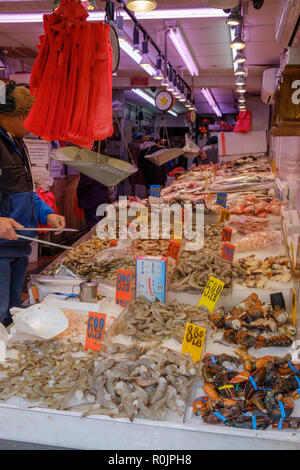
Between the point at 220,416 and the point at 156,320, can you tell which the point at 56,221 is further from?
the point at 220,416

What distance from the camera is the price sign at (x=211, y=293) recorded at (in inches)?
114

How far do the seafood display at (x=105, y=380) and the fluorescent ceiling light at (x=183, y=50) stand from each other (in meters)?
7.00

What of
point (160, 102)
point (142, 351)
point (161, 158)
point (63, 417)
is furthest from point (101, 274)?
point (160, 102)

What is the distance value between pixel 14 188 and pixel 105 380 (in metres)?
1.87

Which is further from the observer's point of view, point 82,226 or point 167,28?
point 82,226

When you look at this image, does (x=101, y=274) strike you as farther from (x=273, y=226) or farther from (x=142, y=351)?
(x=273, y=226)

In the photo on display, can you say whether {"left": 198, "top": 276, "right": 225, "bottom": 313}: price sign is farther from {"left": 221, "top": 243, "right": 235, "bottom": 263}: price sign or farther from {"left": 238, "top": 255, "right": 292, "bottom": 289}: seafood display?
{"left": 221, "top": 243, "right": 235, "bottom": 263}: price sign

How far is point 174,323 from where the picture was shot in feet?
8.98

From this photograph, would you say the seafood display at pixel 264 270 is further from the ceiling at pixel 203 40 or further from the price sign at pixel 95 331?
the ceiling at pixel 203 40

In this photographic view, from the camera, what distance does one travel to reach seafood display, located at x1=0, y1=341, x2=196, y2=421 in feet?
6.12

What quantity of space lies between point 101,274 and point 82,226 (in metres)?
8.05

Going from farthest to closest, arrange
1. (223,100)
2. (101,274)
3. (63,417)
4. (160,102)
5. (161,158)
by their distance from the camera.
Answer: (223,100)
(160,102)
(161,158)
(101,274)
(63,417)

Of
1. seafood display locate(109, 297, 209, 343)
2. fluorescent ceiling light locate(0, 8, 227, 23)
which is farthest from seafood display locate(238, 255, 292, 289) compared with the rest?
fluorescent ceiling light locate(0, 8, 227, 23)

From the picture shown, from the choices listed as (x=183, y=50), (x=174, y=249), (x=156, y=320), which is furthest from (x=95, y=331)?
(x=183, y=50)
